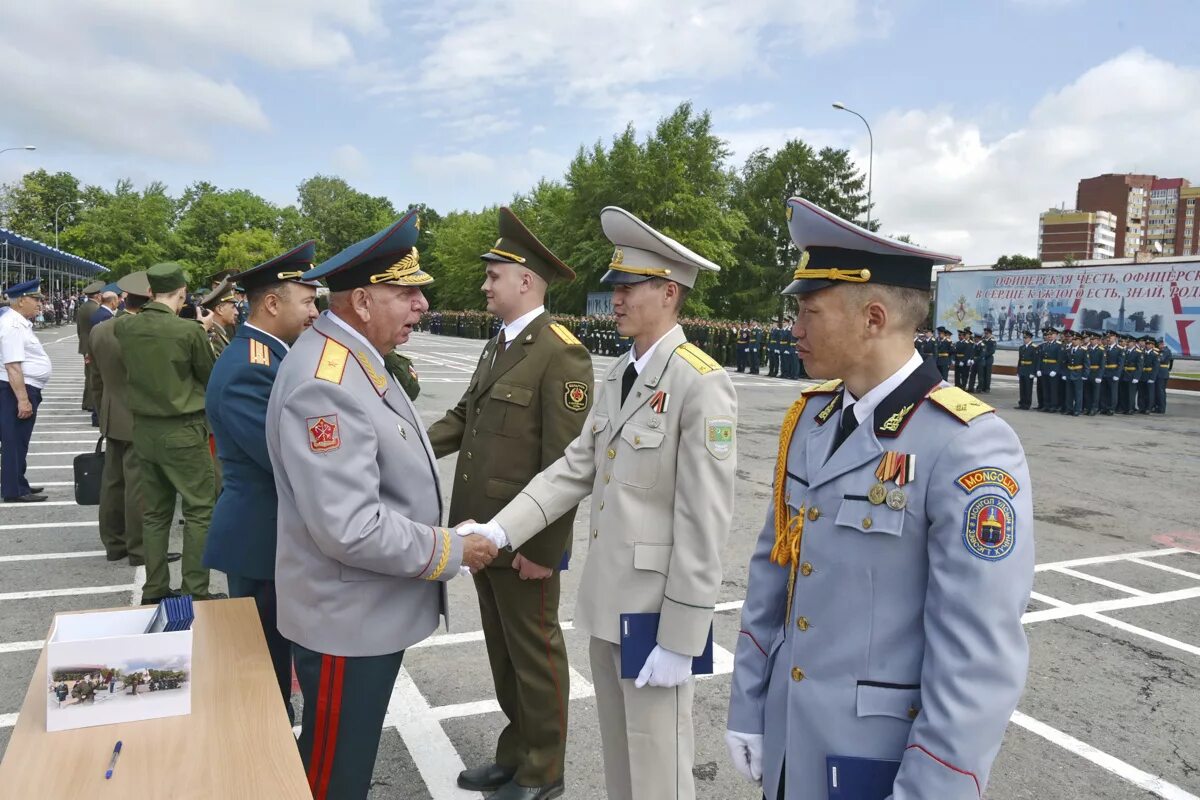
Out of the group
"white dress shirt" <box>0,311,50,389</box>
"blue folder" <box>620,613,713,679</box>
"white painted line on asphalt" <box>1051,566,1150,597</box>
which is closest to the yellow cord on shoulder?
"blue folder" <box>620,613,713,679</box>

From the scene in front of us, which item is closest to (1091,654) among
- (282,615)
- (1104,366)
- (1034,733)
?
(1034,733)

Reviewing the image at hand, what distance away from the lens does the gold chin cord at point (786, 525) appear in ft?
6.14

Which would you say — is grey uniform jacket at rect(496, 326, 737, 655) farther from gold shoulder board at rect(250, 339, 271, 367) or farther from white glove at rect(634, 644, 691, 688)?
gold shoulder board at rect(250, 339, 271, 367)

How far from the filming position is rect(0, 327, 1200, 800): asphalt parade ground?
3.46 m

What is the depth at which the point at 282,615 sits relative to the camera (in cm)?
244

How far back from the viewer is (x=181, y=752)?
1873 millimetres

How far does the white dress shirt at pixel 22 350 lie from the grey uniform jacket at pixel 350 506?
6.87m

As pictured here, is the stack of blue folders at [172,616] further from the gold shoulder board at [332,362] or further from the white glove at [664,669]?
the white glove at [664,669]

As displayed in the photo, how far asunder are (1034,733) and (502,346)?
3.18 m

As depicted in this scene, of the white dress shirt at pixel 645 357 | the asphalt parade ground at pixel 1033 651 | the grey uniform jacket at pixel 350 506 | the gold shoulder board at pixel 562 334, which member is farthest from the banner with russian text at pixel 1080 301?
the grey uniform jacket at pixel 350 506

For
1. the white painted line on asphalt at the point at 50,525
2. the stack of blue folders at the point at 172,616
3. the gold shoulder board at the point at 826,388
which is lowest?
the white painted line on asphalt at the point at 50,525

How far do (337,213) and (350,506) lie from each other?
3834 inches

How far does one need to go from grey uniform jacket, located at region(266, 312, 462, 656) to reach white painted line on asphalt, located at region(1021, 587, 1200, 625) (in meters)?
4.49

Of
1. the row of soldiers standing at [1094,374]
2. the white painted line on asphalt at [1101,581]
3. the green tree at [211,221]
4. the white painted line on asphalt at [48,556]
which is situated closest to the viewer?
the white painted line on asphalt at [1101,581]
